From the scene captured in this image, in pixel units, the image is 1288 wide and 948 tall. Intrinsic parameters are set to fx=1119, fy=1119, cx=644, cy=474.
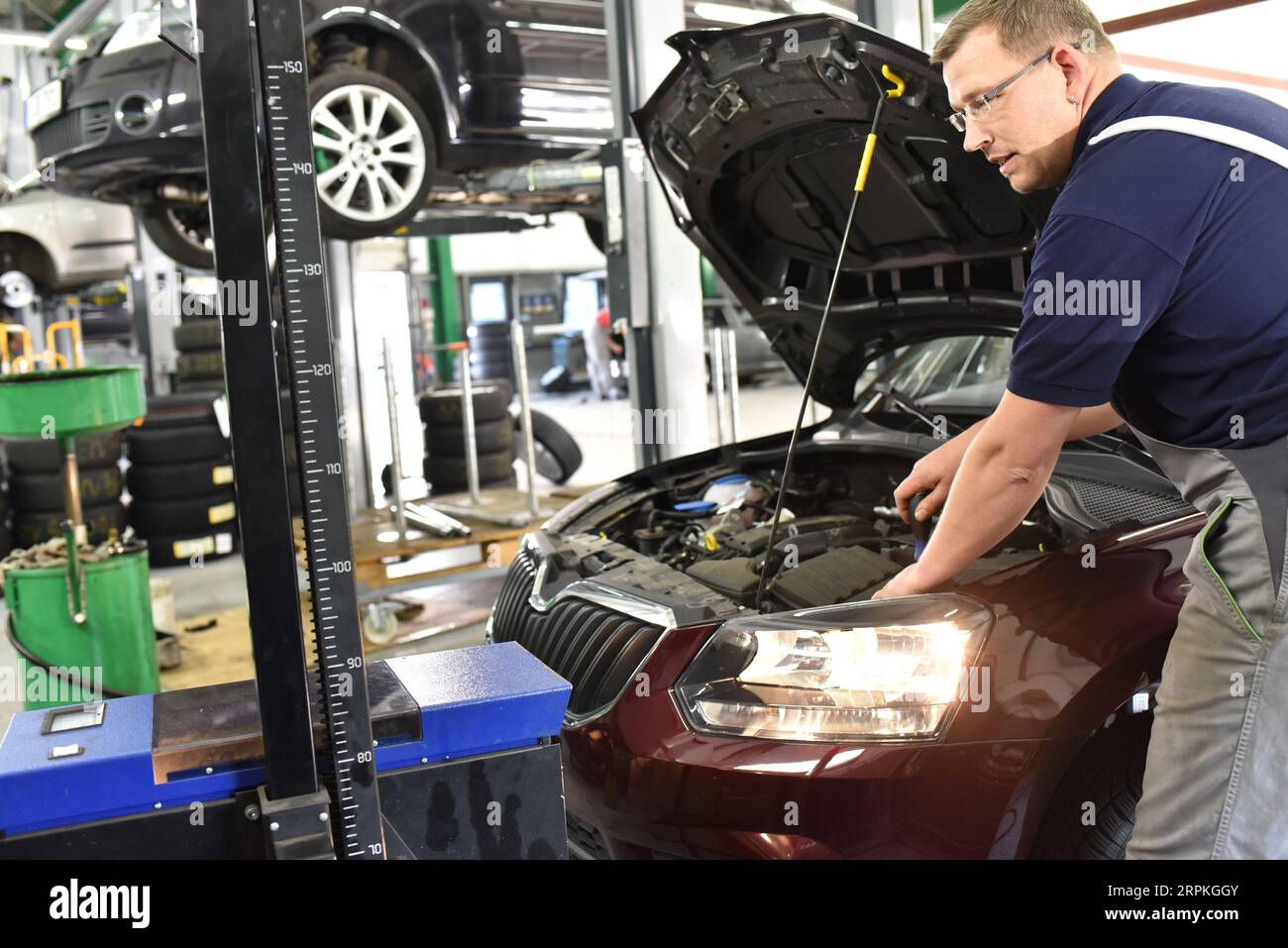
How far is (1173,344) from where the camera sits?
153cm

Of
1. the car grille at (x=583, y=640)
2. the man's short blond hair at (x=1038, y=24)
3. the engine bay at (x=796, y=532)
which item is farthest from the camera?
the engine bay at (x=796, y=532)

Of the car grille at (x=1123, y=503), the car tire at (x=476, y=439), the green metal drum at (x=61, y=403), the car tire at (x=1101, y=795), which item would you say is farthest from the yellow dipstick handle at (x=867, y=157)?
the car tire at (x=476, y=439)

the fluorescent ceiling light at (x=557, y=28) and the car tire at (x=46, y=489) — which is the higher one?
the fluorescent ceiling light at (x=557, y=28)

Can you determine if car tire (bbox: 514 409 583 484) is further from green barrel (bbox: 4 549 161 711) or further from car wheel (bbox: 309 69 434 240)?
green barrel (bbox: 4 549 161 711)

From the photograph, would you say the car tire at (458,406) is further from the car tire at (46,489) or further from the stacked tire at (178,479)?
the car tire at (46,489)

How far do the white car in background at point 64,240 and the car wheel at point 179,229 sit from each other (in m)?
4.97

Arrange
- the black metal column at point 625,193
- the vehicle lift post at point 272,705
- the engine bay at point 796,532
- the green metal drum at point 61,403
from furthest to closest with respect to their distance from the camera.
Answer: the black metal column at point 625,193
the green metal drum at point 61,403
the engine bay at point 796,532
the vehicle lift post at point 272,705

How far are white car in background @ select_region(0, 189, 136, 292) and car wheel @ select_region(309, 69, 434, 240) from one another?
20.9ft

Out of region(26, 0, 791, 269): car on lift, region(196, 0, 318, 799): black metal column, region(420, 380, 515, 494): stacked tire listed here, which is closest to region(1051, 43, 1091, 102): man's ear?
region(196, 0, 318, 799): black metal column

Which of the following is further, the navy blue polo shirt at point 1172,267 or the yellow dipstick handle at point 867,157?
the yellow dipstick handle at point 867,157

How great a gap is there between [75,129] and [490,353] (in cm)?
1160

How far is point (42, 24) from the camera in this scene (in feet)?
57.6

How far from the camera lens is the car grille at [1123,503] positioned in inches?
79.6
